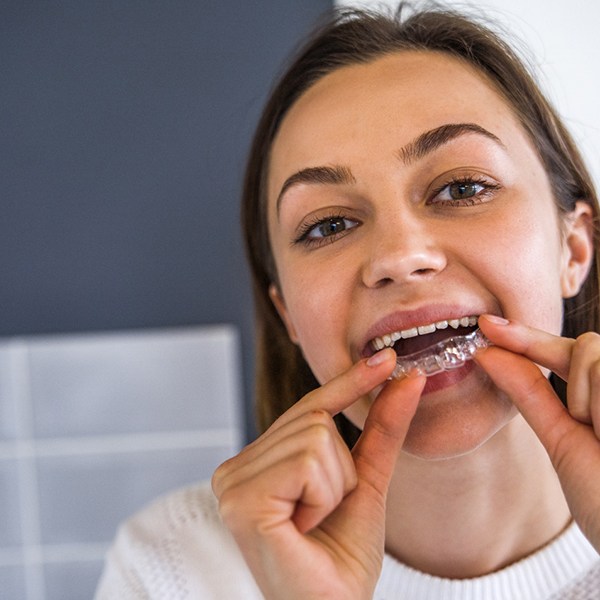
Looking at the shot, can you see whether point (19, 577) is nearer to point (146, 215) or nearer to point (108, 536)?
point (108, 536)

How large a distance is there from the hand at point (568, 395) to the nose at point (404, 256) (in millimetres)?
89

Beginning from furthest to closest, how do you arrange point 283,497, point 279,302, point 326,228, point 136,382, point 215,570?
point 136,382 → point 279,302 → point 215,570 → point 326,228 → point 283,497

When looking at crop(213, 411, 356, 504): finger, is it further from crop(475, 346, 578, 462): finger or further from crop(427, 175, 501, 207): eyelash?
crop(427, 175, 501, 207): eyelash

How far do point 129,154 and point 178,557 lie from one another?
1.09 meters

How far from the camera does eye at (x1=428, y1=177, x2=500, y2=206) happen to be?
86 cm

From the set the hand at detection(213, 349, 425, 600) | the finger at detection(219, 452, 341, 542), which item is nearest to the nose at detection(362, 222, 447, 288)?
the hand at detection(213, 349, 425, 600)

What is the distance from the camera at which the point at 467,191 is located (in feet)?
2.85

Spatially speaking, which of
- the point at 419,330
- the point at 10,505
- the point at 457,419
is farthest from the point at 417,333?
the point at 10,505

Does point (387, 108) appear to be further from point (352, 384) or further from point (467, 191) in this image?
point (352, 384)

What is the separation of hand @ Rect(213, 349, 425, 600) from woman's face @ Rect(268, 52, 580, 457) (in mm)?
93

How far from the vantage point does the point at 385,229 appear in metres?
0.83

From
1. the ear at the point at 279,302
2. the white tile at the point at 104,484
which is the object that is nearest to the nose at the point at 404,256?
the ear at the point at 279,302

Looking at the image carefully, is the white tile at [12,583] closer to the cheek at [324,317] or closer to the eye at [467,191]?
the cheek at [324,317]

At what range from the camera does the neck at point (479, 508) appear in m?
0.99
